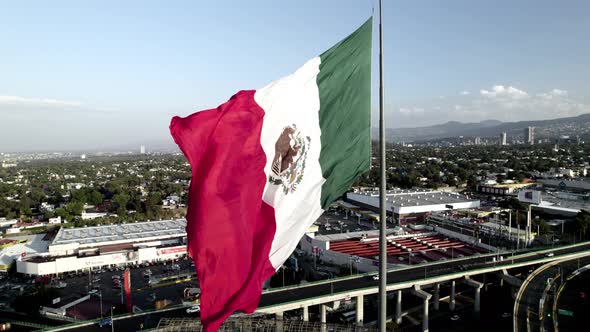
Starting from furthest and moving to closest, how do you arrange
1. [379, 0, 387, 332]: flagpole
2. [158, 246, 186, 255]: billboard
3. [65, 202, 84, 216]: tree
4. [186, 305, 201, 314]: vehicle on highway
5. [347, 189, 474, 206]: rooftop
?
[65, 202, 84, 216]: tree
[347, 189, 474, 206]: rooftop
[158, 246, 186, 255]: billboard
[186, 305, 201, 314]: vehicle on highway
[379, 0, 387, 332]: flagpole

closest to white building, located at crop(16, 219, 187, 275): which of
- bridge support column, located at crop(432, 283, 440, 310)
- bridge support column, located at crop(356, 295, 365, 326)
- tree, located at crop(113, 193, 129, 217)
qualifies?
tree, located at crop(113, 193, 129, 217)

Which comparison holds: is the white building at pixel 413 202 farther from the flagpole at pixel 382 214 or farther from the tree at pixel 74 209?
the flagpole at pixel 382 214

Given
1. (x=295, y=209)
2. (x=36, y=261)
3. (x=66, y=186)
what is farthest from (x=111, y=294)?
(x=66, y=186)

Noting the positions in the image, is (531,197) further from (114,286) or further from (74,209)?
(74,209)

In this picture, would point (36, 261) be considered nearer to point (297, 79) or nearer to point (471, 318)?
point (471, 318)

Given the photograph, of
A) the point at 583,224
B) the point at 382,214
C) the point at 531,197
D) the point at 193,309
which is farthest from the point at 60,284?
the point at 531,197

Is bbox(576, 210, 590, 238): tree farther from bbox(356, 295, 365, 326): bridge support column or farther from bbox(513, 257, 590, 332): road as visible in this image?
bbox(356, 295, 365, 326): bridge support column
